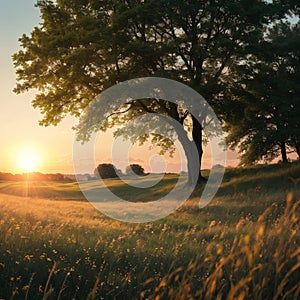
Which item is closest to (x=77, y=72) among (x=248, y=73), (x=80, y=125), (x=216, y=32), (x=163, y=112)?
(x=80, y=125)

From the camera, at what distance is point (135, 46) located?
83.8 feet

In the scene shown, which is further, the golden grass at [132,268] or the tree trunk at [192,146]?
the tree trunk at [192,146]

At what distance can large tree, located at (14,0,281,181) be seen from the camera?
25.9 meters

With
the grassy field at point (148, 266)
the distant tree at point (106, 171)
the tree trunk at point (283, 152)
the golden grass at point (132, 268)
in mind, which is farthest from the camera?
the distant tree at point (106, 171)

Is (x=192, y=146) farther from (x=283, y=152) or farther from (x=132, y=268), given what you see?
(x=132, y=268)

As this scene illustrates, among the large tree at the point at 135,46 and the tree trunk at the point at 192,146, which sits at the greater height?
the large tree at the point at 135,46

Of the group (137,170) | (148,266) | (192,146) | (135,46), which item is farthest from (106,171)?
(148,266)

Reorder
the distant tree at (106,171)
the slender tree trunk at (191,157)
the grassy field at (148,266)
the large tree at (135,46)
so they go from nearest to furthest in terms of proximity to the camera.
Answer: the grassy field at (148,266), the large tree at (135,46), the slender tree trunk at (191,157), the distant tree at (106,171)

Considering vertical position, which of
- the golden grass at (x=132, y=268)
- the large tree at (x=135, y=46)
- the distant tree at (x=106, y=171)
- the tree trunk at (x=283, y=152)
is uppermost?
the large tree at (x=135, y=46)

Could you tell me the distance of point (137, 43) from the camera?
25500mm

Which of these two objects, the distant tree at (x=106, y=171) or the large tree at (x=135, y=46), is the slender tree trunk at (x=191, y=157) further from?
the distant tree at (x=106, y=171)

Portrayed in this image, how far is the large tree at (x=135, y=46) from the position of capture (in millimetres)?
25859

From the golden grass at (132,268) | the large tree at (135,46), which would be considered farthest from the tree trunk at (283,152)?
the golden grass at (132,268)

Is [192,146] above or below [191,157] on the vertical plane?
above
